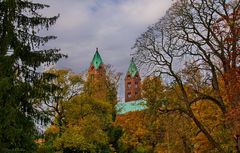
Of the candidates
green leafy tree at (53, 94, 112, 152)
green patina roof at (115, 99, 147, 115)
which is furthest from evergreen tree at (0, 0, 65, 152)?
green leafy tree at (53, 94, 112, 152)

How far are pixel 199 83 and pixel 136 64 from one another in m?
3.16

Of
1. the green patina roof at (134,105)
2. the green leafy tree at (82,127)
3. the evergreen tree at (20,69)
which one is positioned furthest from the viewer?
the green leafy tree at (82,127)

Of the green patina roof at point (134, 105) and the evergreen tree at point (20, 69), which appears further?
the green patina roof at point (134, 105)

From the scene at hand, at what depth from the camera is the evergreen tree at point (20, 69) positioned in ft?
50.0

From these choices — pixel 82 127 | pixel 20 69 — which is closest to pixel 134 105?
pixel 82 127

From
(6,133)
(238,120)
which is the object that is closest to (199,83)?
(238,120)

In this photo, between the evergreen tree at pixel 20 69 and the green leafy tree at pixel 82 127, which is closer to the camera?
the evergreen tree at pixel 20 69

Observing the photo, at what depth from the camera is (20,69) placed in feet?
56.3

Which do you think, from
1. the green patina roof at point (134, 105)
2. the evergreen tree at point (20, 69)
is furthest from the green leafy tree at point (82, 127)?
the evergreen tree at point (20, 69)

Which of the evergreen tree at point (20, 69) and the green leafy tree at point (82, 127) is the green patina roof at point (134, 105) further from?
the evergreen tree at point (20, 69)

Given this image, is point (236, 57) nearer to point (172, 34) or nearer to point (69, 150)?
point (172, 34)

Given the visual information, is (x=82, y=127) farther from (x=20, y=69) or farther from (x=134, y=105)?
(x=20, y=69)

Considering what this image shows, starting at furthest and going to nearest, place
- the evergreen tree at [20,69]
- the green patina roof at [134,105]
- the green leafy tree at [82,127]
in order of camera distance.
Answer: the green leafy tree at [82,127], the green patina roof at [134,105], the evergreen tree at [20,69]

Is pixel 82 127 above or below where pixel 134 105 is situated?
below
